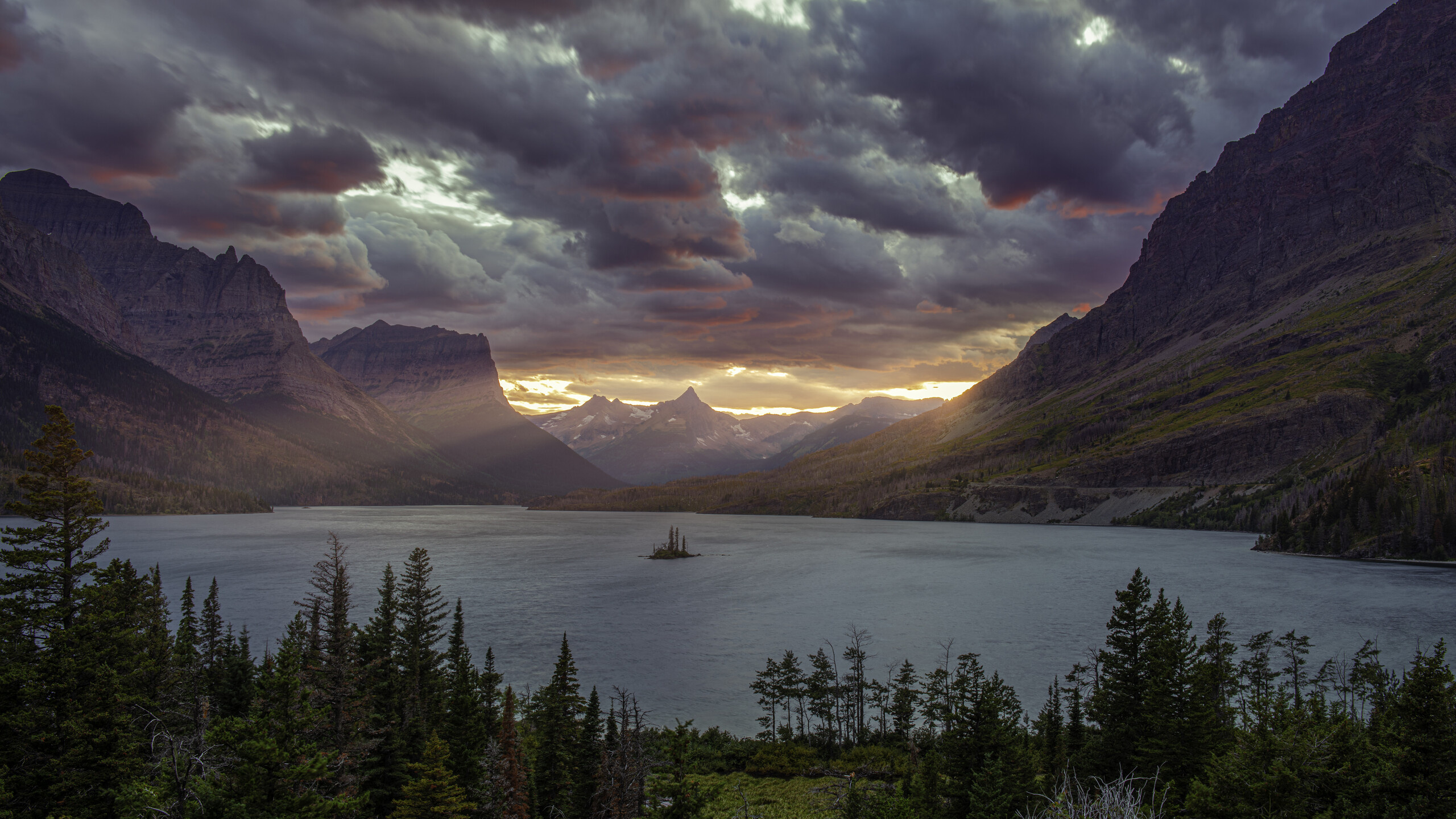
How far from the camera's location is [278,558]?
171 meters

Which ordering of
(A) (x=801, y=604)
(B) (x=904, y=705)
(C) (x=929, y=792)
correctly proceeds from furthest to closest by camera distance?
(A) (x=801, y=604) < (B) (x=904, y=705) < (C) (x=929, y=792)

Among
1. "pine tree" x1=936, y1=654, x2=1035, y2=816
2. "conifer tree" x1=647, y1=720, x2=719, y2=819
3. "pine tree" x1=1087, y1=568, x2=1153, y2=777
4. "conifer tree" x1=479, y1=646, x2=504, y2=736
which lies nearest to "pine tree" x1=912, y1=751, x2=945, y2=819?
"pine tree" x1=936, y1=654, x2=1035, y2=816

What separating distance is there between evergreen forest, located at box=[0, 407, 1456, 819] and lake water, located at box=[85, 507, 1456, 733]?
58.4 ft

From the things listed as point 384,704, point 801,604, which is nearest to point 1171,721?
point 384,704

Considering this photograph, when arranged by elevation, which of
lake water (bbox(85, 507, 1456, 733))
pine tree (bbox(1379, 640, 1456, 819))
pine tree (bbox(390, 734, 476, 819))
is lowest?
lake water (bbox(85, 507, 1456, 733))

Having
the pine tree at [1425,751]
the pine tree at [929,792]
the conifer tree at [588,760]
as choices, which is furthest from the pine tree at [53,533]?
the pine tree at [1425,751]

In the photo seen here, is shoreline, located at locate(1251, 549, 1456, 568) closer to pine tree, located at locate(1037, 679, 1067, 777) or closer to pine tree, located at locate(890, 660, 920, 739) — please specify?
pine tree, located at locate(1037, 679, 1067, 777)

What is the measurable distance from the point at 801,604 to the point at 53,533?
105755 mm

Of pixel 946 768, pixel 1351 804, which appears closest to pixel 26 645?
pixel 946 768

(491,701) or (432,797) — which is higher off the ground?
(432,797)

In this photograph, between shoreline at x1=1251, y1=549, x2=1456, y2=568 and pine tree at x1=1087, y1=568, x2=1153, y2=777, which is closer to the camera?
pine tree at x1=1087, y1=568, x2=1153, y2=777

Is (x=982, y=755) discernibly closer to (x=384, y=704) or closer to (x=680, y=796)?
(x=680, y=796)

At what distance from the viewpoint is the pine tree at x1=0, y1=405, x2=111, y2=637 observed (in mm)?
29016

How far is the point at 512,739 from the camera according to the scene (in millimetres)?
38844
